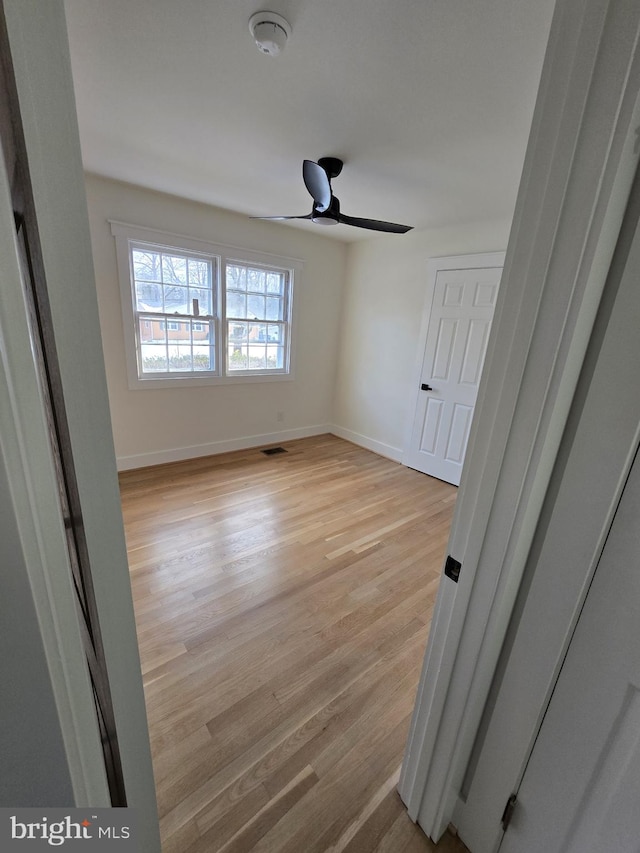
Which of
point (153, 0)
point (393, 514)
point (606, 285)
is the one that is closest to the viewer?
point (606, 285)

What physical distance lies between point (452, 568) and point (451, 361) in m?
2.93

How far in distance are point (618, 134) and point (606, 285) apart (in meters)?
0.24

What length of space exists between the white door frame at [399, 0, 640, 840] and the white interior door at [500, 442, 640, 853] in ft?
0.49

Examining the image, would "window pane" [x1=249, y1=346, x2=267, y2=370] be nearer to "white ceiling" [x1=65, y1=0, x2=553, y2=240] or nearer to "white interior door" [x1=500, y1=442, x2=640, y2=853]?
"white ceiling" [x1=65, y1=0, x2=553, y2=240]

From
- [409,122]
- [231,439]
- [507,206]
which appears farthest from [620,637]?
[231,439]

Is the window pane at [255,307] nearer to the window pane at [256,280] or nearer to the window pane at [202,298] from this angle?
the window pane at [256,280]

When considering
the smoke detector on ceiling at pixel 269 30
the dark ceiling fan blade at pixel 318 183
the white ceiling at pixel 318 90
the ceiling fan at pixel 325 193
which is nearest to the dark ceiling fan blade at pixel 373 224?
the ceiling fan at pixel 325 193

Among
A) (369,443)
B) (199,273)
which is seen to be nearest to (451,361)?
(369,443)

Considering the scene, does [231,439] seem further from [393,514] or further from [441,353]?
[441,353]

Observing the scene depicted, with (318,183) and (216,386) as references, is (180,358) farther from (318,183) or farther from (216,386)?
(318,183)

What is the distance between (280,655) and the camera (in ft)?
5.35

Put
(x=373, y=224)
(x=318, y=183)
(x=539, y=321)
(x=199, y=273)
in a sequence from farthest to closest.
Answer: (x=199, y=273) → (x=373, y=224) → (x=318, y=183) → (x=539, y=321)

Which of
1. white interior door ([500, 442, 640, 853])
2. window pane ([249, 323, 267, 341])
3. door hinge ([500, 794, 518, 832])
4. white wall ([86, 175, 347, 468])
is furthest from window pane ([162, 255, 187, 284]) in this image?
door hinge ([500, 794, 518, 832])

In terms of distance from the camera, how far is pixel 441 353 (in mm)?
3525
